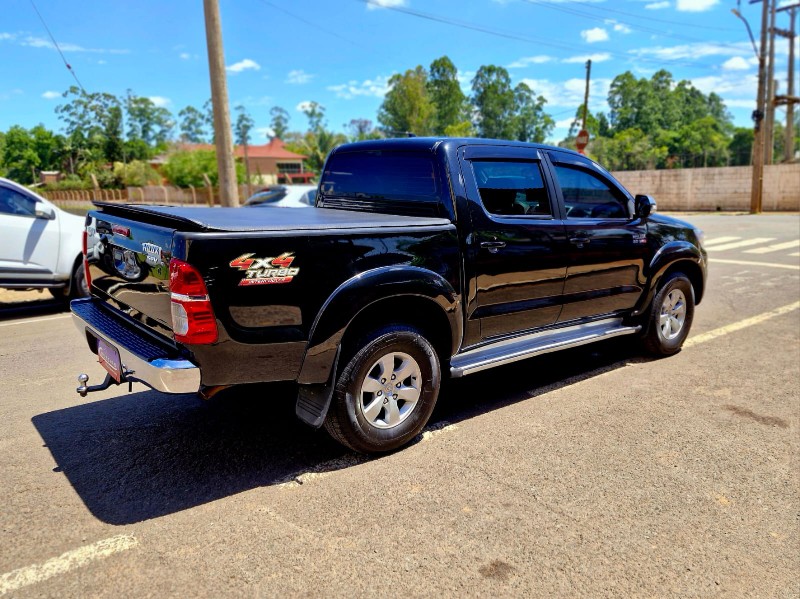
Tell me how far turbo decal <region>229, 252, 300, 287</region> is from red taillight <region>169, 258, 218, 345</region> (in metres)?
0.18

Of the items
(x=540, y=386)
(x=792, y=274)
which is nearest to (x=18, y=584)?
(x=540, y=386)

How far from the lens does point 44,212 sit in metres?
7.84

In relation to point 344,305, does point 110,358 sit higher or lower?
lower

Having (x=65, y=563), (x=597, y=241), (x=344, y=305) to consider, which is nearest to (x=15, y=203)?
(x=344, y=305)

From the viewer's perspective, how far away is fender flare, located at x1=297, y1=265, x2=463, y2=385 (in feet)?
10.8

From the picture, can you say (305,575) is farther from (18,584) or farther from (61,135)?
(61,135)

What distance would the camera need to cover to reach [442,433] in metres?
4.06

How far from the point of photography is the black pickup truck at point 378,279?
3.05 meters

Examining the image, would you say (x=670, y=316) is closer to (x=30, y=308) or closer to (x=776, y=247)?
(x=30, y=308)

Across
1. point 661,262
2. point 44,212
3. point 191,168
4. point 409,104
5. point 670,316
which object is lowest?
point 670,316

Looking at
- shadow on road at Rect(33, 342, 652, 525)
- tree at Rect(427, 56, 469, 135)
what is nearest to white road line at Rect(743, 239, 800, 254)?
shadow on road at Rect(33, 342, 652, 525)

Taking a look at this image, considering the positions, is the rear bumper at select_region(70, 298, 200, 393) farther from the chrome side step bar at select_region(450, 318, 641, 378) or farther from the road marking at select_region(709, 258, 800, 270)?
the road marking at select_region(709, 258, 800, 270)

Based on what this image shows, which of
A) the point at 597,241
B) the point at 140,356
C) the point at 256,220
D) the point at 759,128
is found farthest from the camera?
the point at 759,128

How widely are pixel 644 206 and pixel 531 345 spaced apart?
5.58ft
